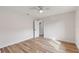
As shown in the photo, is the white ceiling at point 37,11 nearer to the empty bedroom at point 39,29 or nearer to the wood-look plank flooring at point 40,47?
the empty bedroom at point 39,29

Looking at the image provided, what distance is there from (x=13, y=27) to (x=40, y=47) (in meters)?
0.44

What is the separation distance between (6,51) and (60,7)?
0.88 metres

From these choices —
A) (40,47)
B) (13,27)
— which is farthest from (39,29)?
(13,27)

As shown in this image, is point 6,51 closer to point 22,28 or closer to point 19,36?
point 19,36

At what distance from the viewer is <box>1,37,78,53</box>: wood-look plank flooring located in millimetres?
1152

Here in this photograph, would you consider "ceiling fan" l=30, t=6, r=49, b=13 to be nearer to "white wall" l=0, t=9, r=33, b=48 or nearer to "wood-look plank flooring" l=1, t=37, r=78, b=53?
"white wall" l=0, t=9, r=33, b=48

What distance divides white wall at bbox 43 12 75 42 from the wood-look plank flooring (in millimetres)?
80

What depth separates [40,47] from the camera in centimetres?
120

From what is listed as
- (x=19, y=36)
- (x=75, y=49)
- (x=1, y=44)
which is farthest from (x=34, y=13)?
(x=75, y=49)

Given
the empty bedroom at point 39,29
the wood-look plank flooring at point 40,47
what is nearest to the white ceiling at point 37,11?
the empty bedroom at point 39,29

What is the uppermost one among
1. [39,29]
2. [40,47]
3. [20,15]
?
[20,15]

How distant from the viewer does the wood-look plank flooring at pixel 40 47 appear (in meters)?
1.15

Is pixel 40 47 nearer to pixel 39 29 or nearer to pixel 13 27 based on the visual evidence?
pixel 39 29
